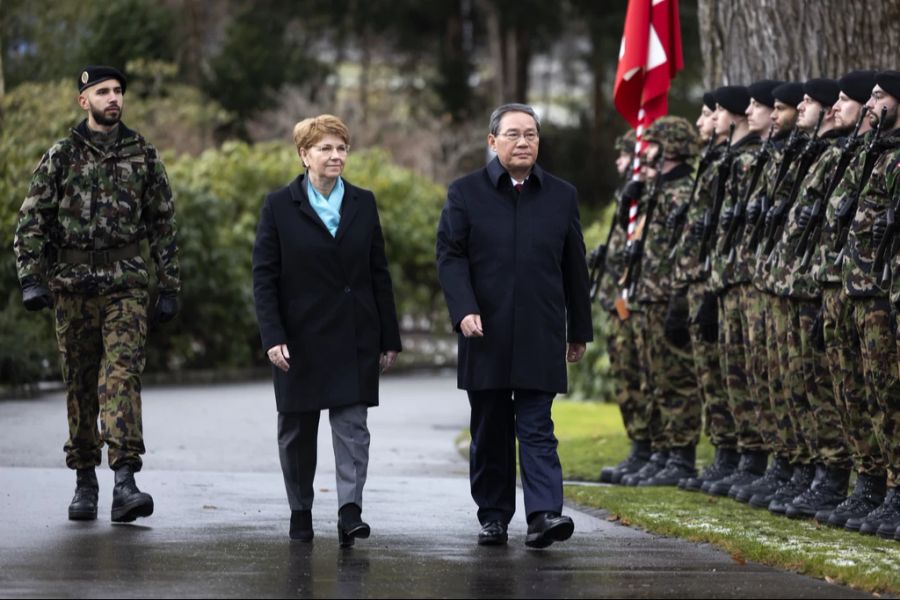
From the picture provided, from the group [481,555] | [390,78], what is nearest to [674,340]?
[481,555]

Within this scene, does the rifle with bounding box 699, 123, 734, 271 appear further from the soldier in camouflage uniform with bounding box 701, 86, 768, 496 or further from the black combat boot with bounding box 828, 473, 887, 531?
the black combat boot with bounding box 828, 473, 887, 531

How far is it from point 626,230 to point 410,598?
6.19m

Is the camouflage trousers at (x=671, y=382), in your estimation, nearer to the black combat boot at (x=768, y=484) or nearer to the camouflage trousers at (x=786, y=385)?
the black combat boot at (x=768, y=484)

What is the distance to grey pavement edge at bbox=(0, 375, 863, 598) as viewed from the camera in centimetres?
771

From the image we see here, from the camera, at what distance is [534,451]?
921 cm

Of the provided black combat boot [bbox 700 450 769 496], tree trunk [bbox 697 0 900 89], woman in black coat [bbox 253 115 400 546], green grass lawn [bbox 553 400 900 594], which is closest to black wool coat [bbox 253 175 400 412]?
woman in black coat [bbox 253 115 400 546]

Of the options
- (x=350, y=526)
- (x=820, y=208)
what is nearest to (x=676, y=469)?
(x=820, y=208)

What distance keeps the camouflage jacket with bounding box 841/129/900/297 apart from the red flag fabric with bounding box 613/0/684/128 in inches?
208

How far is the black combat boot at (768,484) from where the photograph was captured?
440 inches

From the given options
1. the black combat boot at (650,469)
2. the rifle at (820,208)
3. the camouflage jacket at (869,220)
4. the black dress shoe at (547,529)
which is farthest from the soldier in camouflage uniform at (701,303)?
the black dress shoe at (547,529)

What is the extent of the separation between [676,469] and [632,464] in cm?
51

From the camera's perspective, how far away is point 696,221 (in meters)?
11.9

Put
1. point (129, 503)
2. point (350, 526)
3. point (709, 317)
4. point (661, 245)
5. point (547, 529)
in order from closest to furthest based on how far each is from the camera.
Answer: point (547, 529) < point (350, 526) < point (129, 503) < point (709, 317) < point (661, 245)

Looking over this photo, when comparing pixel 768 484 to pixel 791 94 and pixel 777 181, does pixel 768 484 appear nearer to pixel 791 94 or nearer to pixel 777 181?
pixel 777 181
